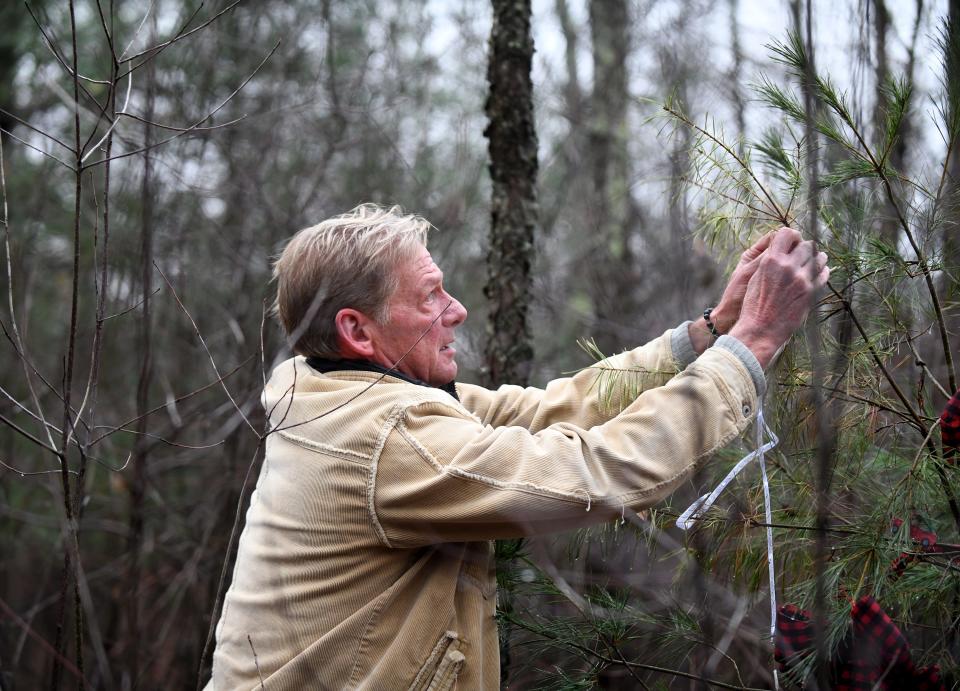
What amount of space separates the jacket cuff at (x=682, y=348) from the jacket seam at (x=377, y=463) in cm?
75

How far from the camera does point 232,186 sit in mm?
5391

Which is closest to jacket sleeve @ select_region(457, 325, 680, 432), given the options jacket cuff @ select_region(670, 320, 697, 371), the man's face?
jacket cuff @ select_region(670, 320, 697, 371)

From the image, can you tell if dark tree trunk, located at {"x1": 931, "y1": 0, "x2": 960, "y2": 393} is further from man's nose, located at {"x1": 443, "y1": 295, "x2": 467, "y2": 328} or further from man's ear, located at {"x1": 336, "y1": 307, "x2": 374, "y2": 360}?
man's ear, located at {"x1": 336, "y1": 307, "x2": 374, "y2": 360}

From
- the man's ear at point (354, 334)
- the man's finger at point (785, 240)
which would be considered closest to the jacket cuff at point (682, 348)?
the man's finger at point (785, 240)

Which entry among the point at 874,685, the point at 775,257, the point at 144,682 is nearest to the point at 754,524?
the point at 874,685

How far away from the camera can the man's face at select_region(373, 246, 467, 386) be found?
7.16 ft

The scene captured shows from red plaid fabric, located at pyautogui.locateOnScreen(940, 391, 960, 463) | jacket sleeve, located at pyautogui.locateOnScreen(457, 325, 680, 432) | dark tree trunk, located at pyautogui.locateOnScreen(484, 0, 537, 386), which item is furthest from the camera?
dark tree trunk, located at pyautogui.locateOnScreen(484, 0, 537, 386)

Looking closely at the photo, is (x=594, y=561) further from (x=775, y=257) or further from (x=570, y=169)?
(x=570, y=169)

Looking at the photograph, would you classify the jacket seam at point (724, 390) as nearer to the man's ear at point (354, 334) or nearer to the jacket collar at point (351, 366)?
the jacket collar at point (351, 366)

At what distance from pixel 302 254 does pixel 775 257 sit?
1171 millimetres

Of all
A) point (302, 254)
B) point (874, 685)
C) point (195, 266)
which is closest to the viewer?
point (874, 685)

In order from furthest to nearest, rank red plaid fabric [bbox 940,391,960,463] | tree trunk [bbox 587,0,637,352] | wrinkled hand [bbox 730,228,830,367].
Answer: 1. tree trunk [bbox 587,0,637,352]
2. wrinkled hand [bbox 730,228,830,367]
3. red plaid fabric [bbox 940,391,960,463]

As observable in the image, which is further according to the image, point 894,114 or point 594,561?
point 594,561

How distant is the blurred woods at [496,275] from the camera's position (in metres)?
1.92
